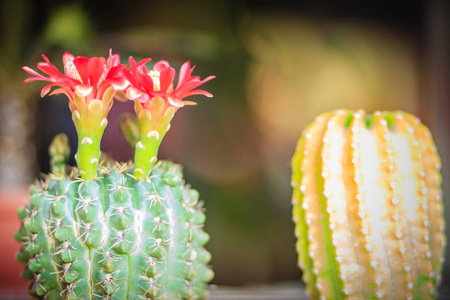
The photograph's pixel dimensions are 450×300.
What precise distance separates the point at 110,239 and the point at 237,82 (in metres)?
0.99

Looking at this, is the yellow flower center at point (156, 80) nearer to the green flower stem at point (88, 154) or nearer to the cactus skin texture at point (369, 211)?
the green flower stem at point (88, 154)

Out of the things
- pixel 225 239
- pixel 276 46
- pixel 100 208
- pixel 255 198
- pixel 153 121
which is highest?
pixel 276 46

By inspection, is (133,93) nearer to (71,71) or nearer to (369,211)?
(71,71)

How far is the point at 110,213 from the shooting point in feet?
1.78

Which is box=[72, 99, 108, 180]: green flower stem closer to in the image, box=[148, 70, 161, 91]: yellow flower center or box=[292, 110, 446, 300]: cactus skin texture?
box=[148, 70, 161, 91]: yellow flower center

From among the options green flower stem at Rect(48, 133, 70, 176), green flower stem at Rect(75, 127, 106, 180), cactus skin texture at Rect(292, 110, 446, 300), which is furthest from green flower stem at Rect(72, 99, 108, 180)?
cactus skin texture at Rect(292, 110, 446, 300)

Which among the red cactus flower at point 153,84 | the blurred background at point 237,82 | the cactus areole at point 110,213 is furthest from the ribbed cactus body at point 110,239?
the blurred background at point 237,82

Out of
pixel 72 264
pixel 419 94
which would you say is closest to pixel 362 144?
pixel 72 264

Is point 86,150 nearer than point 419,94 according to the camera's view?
Yes

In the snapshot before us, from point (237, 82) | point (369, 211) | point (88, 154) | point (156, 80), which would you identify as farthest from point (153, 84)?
point (237, 82)

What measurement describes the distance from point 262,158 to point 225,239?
291 millimetres

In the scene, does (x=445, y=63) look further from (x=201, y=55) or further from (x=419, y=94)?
(x=201, y=55)

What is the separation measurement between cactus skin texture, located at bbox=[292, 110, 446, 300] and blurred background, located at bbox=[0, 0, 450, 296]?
24.7 inches

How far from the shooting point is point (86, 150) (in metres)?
0.57
